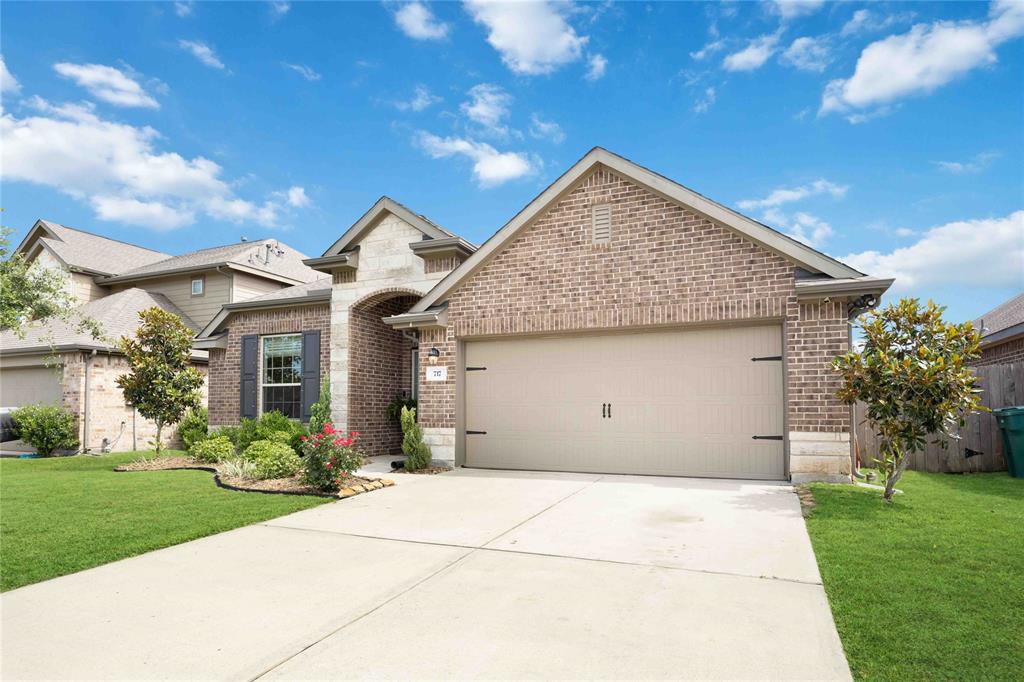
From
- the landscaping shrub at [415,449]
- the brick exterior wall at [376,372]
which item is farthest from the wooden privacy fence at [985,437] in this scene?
the brick exterior wall at [376,372]

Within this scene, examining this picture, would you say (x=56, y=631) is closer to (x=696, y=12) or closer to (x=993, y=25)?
(x=696, y=12)

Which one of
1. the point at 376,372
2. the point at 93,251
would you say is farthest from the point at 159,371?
the point at 93,251

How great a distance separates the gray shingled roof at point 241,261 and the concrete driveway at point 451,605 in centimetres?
1694

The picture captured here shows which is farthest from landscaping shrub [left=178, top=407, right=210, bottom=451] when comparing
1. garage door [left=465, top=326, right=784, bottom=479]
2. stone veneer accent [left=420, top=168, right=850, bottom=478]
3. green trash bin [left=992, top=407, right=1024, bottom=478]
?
green trash bin [left=992, top=407, right=1024, bottom=478]

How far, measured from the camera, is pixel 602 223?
34.5 ft

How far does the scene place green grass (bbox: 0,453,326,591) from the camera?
5461 mm

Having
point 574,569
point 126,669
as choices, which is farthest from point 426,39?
point 126,669

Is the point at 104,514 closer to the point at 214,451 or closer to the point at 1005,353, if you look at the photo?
the point at 214,451

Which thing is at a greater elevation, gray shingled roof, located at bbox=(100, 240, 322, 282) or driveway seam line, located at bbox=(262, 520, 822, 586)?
gray shingled roof, located at bbox=(100, 240, 322, 282)

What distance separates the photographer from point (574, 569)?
490 cm

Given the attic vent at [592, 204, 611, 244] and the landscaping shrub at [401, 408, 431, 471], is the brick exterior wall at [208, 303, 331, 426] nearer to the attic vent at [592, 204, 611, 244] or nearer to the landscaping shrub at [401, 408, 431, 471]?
the landscaping shrub at [401, 408, 431, 471]

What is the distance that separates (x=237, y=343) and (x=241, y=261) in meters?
6.63

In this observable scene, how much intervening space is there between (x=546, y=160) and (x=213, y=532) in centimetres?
1457

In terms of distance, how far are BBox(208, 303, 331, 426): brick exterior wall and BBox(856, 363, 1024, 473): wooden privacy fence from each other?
42.2 ft
